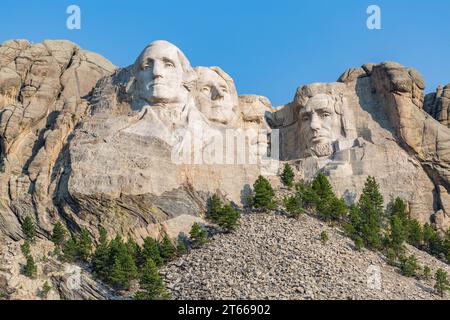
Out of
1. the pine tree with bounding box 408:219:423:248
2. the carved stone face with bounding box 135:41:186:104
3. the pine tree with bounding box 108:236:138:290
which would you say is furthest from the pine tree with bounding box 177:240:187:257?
the pine tree with bounding box 408:219:423:248

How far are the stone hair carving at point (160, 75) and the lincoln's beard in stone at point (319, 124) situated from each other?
4148mm

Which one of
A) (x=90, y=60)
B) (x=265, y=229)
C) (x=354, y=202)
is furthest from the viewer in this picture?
(x=90, y=60)

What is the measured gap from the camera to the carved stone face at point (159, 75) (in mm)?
44531

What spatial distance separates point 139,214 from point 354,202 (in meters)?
6.68

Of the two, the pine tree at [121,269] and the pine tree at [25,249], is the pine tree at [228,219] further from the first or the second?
the pine tree at [25,249]

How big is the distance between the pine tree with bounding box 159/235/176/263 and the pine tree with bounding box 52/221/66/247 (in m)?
2.75

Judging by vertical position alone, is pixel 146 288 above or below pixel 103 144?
below

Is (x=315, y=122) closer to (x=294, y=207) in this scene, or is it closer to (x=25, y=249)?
(x=294, y=207)

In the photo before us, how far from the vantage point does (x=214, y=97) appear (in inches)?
1833

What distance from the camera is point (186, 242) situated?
41.3m

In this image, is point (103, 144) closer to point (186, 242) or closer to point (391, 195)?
point (186, 242)

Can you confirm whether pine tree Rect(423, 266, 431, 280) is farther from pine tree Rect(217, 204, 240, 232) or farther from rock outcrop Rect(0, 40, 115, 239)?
rock outcrop Rect(0, 40, 115, 239)

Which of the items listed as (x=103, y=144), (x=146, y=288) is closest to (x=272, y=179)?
(x=103, y=144)

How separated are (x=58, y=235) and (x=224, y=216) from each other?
4.51 meters
